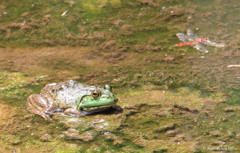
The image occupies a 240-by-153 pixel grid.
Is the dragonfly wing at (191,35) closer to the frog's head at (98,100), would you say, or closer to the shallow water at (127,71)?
the shallow water at (127,71)

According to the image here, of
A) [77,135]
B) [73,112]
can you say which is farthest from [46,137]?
[73,112]

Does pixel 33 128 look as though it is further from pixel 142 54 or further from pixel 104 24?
pixel 104 24

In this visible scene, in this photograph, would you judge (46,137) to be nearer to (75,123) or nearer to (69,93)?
(75,123)

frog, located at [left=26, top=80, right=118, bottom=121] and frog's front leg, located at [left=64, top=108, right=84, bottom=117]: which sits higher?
frog, located at [left=26, top=80, right=118, bottom=121]

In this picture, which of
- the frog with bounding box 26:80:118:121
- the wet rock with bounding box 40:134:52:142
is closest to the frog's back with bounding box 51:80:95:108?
the frog with bounding box 26:80:118:121

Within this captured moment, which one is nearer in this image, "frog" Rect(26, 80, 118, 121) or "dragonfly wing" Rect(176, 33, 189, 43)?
"frog" Rect(26, 80, 118, 121)

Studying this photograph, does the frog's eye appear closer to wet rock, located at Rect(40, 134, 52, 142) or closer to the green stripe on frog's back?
the green stripe on frog's back

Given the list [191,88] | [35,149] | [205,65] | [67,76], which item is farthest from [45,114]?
[205,65]

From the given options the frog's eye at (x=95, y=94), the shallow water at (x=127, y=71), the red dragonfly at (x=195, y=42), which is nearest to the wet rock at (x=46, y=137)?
the shallow water at (x=127, y=71)
